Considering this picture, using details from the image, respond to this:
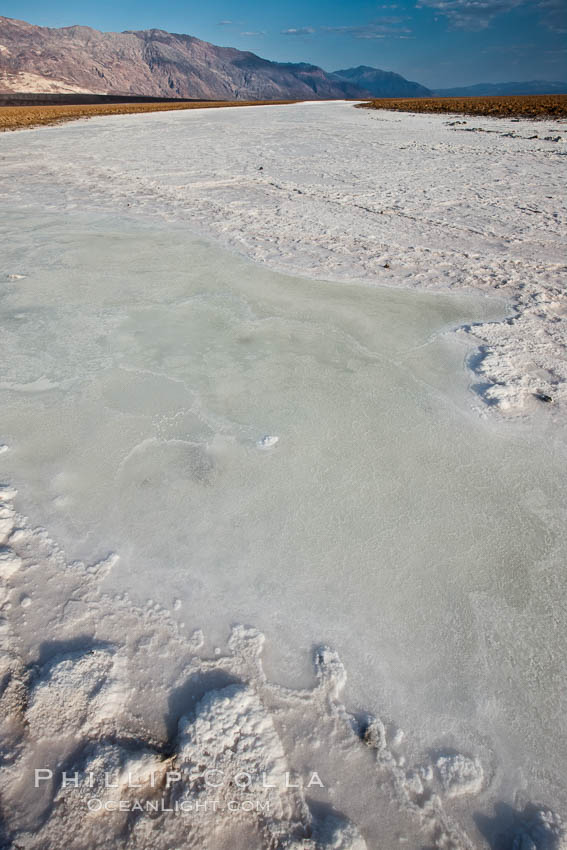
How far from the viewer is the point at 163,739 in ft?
3.85

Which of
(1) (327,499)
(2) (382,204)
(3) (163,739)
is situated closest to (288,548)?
(1) (327,499)

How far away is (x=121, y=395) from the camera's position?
2.46m

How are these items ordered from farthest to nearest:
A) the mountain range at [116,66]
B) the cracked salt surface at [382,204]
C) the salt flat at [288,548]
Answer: the mountain range at [116,66] < the cracked salt surface at [382,204] < the salt flat at [288,548]

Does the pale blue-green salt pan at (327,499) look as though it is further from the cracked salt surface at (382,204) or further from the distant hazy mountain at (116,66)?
the distant hazy mountain at (116,66)

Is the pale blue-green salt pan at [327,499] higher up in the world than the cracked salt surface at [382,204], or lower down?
lower down

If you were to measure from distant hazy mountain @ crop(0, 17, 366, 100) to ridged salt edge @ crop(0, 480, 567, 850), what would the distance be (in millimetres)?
89727

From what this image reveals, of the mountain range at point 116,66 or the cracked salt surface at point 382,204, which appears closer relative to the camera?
the cracked salt surface at point 382,204

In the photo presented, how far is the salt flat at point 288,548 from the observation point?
113cm

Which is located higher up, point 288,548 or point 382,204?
point 382,204

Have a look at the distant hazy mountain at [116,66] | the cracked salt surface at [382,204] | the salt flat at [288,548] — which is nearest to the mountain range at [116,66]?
the distant hazy mountain at [116,66]

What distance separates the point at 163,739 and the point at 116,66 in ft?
563

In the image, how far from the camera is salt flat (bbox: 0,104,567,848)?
1.13m

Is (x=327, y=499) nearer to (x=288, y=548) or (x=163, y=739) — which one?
(x=288, y=548)

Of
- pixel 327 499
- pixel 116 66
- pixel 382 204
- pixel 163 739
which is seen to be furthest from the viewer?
pixel 116 66
